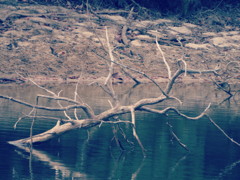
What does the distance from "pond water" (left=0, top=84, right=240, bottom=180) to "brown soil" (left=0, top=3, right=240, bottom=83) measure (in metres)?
7.36

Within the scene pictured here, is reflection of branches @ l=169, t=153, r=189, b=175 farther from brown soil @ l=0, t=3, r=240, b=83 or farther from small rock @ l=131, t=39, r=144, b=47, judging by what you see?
small rock @ l=131, t=39, r=144, b=47

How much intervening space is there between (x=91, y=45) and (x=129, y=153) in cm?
1425

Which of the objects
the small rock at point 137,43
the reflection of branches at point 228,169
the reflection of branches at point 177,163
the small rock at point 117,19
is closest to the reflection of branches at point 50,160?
the reflection of branches at point 177,163

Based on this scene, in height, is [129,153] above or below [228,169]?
above

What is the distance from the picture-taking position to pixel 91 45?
82.2 ft

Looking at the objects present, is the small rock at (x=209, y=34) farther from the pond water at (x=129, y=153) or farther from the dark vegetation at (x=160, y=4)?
the pond water at (x=129, y=153)

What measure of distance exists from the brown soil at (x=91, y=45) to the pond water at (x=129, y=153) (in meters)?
7.36

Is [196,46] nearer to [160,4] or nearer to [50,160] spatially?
[160,4]

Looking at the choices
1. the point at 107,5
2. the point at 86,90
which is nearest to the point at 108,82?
the point at 86,90

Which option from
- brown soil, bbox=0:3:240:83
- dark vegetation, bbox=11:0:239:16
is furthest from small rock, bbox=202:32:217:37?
dark vegetation, bbox=11:0:239:16

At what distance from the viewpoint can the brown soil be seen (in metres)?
23.5

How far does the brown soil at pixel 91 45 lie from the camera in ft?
76.9

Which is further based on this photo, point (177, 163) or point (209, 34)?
Answer: point (209, 34)

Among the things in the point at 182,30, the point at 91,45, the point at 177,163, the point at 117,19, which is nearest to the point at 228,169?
the point at 177,163
